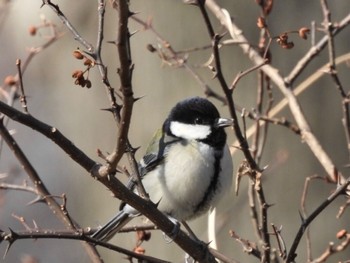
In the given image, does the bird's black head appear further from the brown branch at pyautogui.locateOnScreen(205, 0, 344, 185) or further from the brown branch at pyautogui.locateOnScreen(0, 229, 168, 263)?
the brown branch at pyautogui.locateOnScreen(0, 229, 168, 263)

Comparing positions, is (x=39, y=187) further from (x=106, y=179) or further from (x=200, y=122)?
(x=200, y=122)

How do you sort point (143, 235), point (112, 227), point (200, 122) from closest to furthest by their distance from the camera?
point (143, 235) → point (112, 227) → point (200, 122)

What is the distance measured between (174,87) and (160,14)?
1.40 ft

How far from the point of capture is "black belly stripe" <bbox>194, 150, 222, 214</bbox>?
9.30 ft

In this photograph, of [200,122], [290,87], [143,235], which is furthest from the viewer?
[200,122]

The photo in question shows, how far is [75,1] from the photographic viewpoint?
507cm

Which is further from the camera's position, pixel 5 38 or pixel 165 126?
pixel 5 38

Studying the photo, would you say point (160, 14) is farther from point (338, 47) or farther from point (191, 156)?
point (191, 156)

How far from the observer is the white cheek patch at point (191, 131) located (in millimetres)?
2961

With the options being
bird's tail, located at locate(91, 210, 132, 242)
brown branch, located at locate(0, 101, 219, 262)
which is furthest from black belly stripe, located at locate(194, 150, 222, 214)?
brown branch, located at locate(0, 101, 219, 262)

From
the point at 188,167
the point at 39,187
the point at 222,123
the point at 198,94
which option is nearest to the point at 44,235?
the point at 39,187

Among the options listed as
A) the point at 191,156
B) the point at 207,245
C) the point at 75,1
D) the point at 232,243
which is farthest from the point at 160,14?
the point at 207,245

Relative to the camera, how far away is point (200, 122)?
9.70ft

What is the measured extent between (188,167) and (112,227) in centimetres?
36
